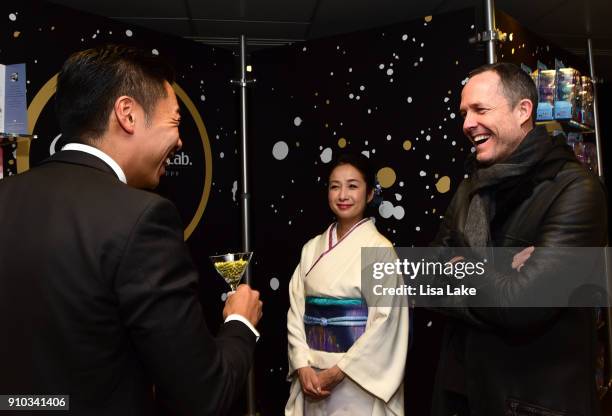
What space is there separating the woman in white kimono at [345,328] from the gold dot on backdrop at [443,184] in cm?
37

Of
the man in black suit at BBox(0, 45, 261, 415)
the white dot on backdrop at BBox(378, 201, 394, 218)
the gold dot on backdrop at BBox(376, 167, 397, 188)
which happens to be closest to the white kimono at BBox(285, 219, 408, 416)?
the white dot on backdrop at BBox(378, 201, 394, 218)

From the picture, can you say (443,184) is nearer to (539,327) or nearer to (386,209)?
(386,209)

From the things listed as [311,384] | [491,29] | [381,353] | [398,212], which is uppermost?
[491,29]

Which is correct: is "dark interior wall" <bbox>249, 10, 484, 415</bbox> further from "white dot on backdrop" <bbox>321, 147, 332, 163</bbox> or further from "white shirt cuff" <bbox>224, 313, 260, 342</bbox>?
"white shirt cuff" <bbox>224, 313, 260, 342</bbox>

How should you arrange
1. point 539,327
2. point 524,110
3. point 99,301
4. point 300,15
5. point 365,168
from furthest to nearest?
point 300,15 < point 365,168 < point 524,110 < point 539,327 < point 99,301

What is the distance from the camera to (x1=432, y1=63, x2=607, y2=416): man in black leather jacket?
1.75 meters

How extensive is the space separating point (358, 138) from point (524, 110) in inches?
51.2

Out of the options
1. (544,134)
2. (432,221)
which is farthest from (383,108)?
(544,134)

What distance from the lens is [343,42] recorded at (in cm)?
328

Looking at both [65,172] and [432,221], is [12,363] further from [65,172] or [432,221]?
[432,221]

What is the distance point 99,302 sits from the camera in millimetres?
1105

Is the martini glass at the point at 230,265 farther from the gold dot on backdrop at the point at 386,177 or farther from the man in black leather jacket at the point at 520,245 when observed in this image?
the gold dot on backdrop at the point at 386,177

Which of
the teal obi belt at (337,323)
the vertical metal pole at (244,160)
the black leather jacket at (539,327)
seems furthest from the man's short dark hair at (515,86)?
the vertical metal pole at (244,160)

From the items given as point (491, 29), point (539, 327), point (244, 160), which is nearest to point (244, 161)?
point (244, 160)
